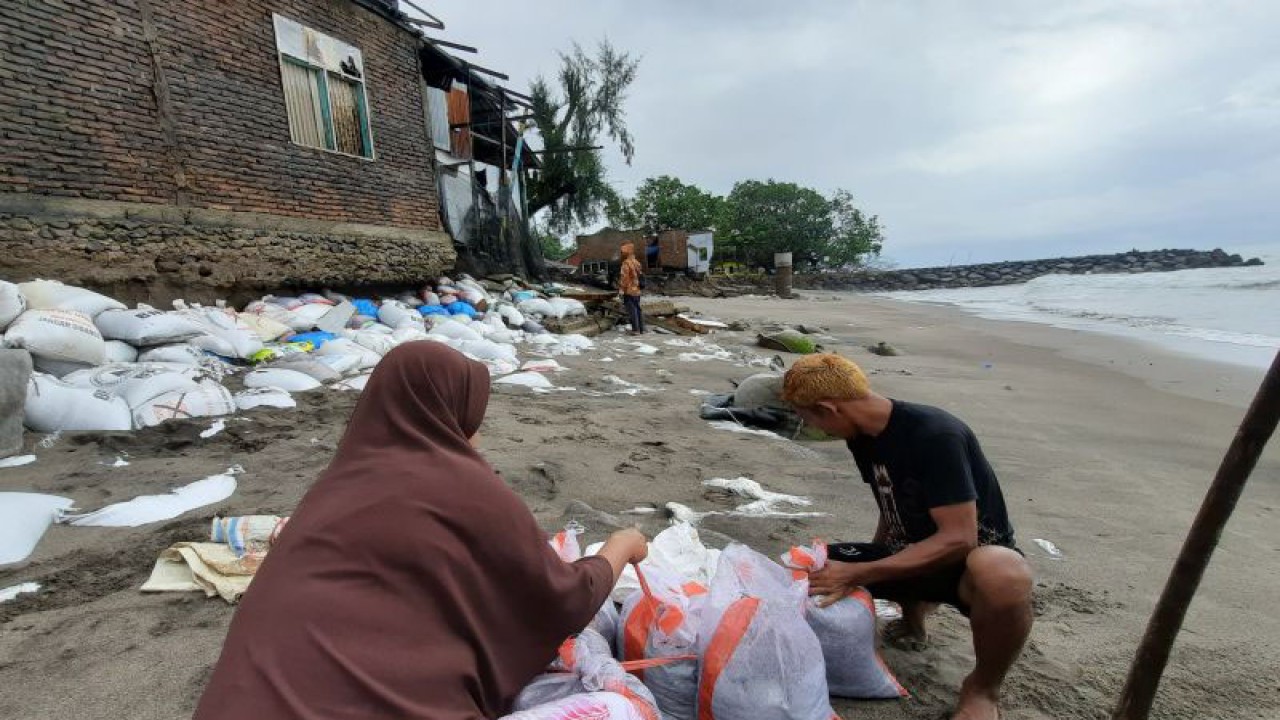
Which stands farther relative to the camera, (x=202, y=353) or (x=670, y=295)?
(x=670, y=295)

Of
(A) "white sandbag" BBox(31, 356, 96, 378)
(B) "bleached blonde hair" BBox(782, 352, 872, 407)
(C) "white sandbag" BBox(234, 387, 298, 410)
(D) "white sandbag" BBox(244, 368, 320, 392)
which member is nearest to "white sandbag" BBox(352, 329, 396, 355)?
(D) "white sandbag" BBox(244, 368, 320, 392)

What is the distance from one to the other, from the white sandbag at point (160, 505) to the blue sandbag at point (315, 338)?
313 centimetres

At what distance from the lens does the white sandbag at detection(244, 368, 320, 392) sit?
185 inches

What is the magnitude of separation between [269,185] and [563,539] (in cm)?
733

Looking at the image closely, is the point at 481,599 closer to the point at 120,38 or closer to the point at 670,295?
the point at 120,38

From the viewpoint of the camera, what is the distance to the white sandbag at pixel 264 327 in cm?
600

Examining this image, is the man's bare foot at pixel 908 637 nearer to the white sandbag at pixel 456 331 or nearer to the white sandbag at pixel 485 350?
the white sandbag at pixel 485 350

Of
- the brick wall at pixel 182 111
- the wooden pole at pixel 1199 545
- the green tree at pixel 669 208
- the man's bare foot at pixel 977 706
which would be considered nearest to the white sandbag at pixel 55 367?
the brick wall at pixel 182 111

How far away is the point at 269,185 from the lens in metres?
7.35

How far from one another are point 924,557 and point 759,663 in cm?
59

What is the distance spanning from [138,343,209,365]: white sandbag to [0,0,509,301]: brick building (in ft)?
5.50

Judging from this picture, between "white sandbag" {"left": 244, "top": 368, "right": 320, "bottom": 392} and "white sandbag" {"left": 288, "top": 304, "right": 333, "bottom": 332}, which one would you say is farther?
"white sandbag" {"left": 288, "top": 304, "right": 333, "bottom": 332}

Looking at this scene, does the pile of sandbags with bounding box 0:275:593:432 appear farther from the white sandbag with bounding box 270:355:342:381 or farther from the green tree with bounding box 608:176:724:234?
the green tree with bounding box 608:176:724:234

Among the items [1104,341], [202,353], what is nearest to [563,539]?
[202,353]
